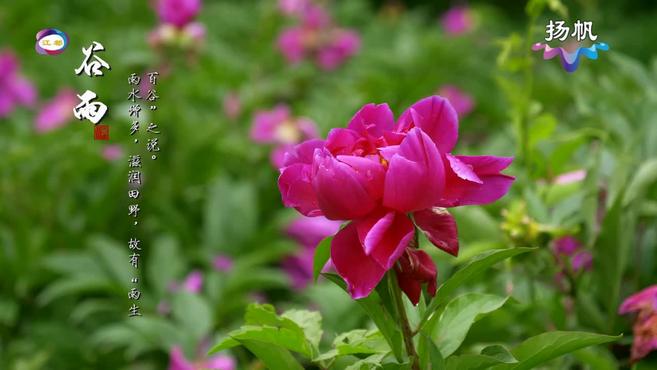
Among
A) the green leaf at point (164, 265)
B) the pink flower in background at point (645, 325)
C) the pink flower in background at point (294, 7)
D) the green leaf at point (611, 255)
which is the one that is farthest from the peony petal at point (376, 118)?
the pink flower in background at point (294, 7)

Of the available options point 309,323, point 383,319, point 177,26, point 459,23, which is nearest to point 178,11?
point 177,26

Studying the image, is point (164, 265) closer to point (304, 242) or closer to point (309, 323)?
point (304, 242)

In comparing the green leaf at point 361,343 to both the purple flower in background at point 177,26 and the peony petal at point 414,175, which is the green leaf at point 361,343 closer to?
the peony petal at point 414,175

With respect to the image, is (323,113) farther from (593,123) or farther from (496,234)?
(496,234)

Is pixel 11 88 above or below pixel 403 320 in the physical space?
above

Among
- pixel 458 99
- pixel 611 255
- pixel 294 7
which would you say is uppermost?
pixel 294 7

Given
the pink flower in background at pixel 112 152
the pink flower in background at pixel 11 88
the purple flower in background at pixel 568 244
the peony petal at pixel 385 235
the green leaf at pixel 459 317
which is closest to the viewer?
the peony petal at pixel 385 235

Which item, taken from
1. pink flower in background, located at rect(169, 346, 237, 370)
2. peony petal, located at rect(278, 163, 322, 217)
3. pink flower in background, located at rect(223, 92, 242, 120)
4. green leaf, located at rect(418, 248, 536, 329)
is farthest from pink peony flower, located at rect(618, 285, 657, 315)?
pink flower in background, located at rect(223, 92, 242, 120)

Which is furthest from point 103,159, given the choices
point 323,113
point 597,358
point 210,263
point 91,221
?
point 597,358
